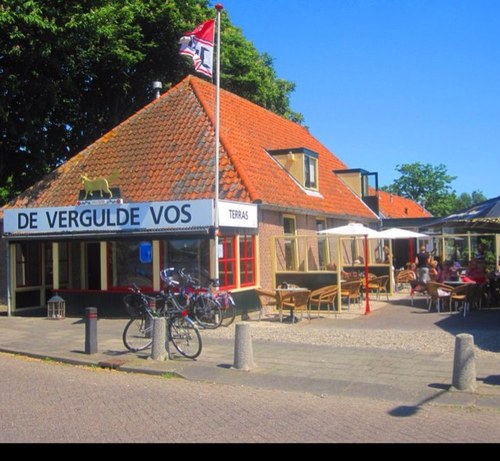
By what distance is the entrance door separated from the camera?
1872cm

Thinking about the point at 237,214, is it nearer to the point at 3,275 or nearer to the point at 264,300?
the point at 264,300

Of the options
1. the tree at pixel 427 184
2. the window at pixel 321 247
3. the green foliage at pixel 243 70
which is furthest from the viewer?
the tree at pixel 427 184

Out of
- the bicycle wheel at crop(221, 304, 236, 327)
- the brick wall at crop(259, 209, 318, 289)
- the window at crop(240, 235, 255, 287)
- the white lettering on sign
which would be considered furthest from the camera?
the brick wall at crop(259, 209, 318, 289)

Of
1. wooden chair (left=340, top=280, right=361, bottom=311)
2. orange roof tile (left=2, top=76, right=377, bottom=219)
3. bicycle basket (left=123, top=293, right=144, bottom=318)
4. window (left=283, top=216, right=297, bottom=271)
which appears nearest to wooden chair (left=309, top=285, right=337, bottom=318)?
wooden chair (left=340, top=280, right=361, bottom=311)

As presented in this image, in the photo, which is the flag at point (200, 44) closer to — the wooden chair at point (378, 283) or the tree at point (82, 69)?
the tree at point (82, 69)

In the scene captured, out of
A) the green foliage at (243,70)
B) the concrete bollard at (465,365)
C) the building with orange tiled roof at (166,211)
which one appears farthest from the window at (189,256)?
the green foliage at (243,70)

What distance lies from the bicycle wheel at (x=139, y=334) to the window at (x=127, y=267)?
4.16 m

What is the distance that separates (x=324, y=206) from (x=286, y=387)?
44.0 feet

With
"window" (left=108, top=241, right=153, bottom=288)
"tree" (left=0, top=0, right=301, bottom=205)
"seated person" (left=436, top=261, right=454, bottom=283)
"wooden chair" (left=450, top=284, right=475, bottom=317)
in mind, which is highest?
"tree" (left=0, top=0, right=301, bottom=205)

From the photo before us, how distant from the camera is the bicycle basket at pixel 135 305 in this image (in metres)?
12.0

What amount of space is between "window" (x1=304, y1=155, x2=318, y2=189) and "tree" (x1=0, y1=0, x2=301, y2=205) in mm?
6987

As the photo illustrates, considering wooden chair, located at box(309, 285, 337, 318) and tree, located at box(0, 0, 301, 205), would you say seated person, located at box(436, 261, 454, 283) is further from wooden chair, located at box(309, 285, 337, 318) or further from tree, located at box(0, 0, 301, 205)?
tree, located at box(0, 0, 301, 205)

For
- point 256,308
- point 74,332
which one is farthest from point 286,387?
point 256,308
